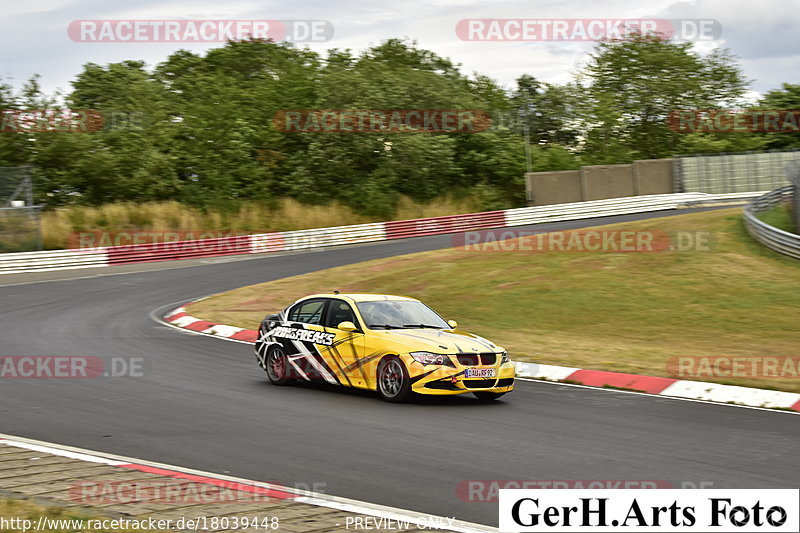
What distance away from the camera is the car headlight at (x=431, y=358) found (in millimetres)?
11227

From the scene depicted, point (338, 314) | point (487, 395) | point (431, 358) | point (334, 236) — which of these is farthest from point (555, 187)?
point (431, 358)

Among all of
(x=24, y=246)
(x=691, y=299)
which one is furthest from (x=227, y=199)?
(x=691, y=299)

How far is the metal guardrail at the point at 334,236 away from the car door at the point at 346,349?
25205mm

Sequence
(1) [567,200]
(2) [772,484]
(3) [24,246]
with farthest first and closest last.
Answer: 1. (1) [567,200]
2. (3) [24,246]
3. (2) [772,484]

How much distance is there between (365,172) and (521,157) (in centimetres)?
950

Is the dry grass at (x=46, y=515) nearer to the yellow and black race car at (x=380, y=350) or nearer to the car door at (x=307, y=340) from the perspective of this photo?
the yellow and black race car at (x=380, y=350)

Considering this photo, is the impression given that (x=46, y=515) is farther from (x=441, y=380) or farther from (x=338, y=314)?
(x=338, y=314)

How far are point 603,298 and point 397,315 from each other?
10009 mm

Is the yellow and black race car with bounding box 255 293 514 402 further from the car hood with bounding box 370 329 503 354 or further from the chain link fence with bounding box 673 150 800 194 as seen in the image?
the chain link fence with bounding box 673 150 800 194

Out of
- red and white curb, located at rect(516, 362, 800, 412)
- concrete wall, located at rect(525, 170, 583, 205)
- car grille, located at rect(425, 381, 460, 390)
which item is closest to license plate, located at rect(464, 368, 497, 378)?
car grille, located at rect(425, 381, 460, 390)

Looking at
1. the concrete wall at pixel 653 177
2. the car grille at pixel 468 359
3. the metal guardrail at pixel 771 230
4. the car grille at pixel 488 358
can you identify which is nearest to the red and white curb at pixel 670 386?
the car grille at pixel 488 358

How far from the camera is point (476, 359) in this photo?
11.4 meters

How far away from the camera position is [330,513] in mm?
6414

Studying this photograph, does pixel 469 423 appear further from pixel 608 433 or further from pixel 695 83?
pixel 695 83
